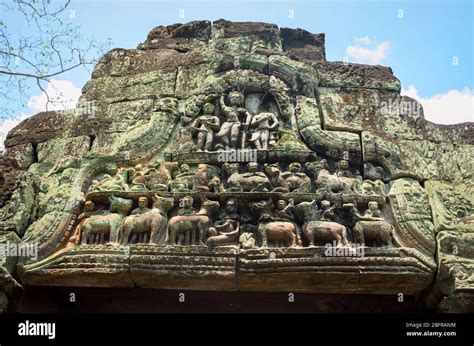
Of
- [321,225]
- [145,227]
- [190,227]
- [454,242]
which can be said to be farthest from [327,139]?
[145,227]

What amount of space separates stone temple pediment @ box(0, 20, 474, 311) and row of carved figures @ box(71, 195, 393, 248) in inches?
0.6

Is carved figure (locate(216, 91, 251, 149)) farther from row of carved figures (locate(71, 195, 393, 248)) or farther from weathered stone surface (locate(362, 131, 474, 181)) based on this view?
weathered stone surface (locate(362, 131, 474, 181))

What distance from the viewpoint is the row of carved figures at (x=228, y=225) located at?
5.22 m

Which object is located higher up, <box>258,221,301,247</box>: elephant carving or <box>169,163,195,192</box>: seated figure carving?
<box>169,163,195,192</box>: seated figure carving

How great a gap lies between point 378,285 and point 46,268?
310 cm

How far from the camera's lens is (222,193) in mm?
5562

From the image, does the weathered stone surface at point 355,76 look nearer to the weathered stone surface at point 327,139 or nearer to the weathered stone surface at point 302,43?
the weathered stone surface at point 302,43

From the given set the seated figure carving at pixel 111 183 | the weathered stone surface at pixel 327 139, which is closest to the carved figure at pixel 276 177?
the weathered stone surface at pixel 327 139

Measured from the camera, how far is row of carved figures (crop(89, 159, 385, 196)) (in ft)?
18.5

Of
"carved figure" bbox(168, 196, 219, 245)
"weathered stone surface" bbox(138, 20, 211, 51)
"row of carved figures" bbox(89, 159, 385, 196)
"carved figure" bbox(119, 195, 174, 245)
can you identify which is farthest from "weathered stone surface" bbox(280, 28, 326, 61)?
"carved figure" bbox(119, 195, 174, 245)

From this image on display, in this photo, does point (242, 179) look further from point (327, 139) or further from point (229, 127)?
point (327, 139)

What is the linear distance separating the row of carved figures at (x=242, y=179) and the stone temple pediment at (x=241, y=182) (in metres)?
0.02

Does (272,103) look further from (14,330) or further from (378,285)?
(14,330)

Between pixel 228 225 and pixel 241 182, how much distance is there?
1.81 ft
